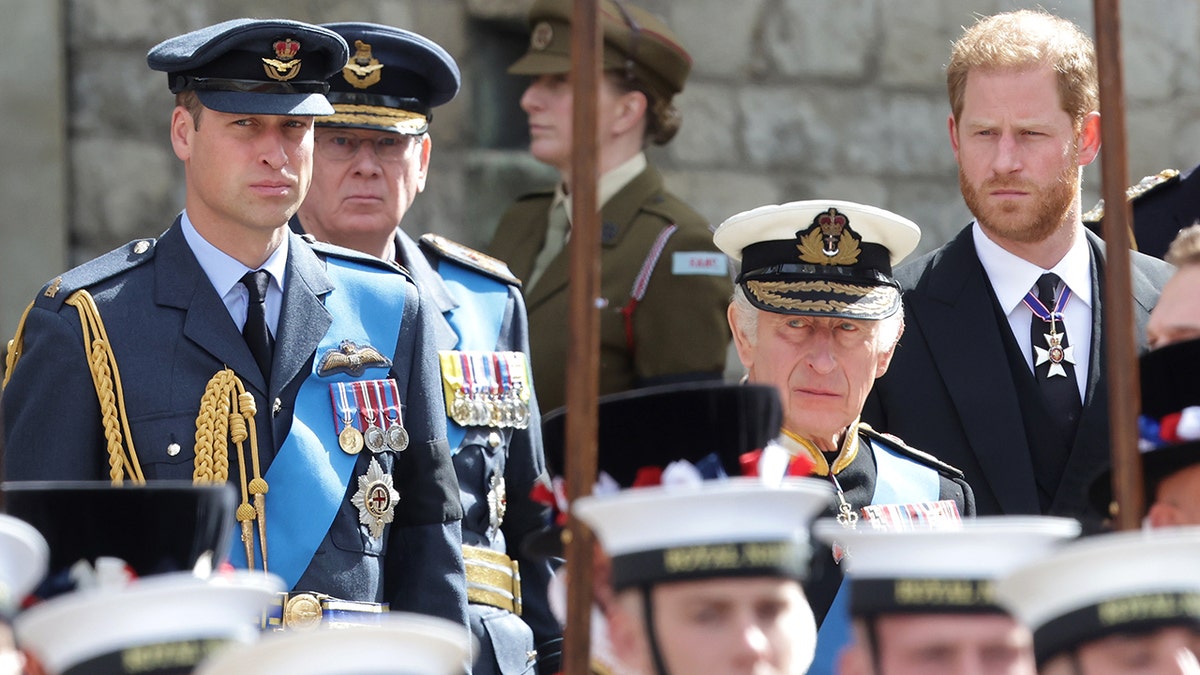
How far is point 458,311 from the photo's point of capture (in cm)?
457

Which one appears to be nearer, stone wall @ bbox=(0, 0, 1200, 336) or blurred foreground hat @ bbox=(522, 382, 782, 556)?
blurred foreground hat @ bbox=(522, 382, 782, 556)

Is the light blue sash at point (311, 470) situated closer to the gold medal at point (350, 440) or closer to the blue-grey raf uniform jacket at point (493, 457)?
the gold medal at point (350, 440)

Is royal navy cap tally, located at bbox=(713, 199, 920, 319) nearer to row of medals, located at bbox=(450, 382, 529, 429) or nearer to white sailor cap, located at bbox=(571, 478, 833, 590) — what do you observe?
row of medals, located at bbox=(450, 382, 529, 429)

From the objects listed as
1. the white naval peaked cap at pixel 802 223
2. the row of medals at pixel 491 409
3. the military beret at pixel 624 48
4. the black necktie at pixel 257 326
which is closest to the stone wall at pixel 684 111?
the military beret at pixel 624 48

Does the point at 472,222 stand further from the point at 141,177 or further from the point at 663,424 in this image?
the point at 663,424

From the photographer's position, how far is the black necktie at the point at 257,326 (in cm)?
388

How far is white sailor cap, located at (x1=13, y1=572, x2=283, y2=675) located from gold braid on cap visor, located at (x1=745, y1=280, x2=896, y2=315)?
153cm

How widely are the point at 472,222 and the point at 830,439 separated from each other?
2.65 metres

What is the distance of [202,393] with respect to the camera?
3.78m

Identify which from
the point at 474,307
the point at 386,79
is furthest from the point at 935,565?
the point at 386,79

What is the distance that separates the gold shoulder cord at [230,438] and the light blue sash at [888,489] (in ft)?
3.03

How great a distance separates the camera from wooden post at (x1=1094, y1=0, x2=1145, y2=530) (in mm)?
3045

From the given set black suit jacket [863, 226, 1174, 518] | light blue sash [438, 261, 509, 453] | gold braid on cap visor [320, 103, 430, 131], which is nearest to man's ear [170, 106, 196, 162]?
gold braid on cap visor [320, 103, 430, 131]

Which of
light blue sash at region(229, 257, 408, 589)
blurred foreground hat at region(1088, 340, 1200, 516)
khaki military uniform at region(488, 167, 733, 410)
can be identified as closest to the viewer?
blurred foreground hat at region(1088, 340, 1200, 516)
